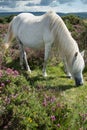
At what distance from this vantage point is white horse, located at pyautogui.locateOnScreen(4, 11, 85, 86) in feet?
34.1

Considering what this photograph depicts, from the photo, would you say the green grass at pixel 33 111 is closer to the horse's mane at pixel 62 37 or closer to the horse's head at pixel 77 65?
Answer: the horse's head at pixel 77 65

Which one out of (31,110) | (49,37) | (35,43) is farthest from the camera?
(35,43)

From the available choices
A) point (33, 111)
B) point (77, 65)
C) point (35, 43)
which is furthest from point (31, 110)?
point (35, 43)

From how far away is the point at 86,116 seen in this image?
6.79 m

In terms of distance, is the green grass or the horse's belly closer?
the green grass

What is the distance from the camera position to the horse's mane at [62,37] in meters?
10.5

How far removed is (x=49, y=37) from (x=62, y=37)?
→ 57 cm

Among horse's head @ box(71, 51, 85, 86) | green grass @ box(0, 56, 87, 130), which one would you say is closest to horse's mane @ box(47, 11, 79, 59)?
horse's head @ box(71, 51, 85, 86)

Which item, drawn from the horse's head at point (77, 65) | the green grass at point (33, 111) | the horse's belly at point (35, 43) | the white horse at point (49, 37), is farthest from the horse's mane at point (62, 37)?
the green grass at point (33, 111)

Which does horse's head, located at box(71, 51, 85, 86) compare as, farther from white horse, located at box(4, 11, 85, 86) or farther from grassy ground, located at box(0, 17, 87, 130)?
grassy ground, located at box(0, 17, 87, 130)

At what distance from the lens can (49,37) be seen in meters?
11.2

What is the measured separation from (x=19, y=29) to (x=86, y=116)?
21.8 feet

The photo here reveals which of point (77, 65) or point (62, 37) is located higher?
point (62, 37)

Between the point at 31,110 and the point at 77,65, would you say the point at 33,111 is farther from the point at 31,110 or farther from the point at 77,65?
the point at 77,65
